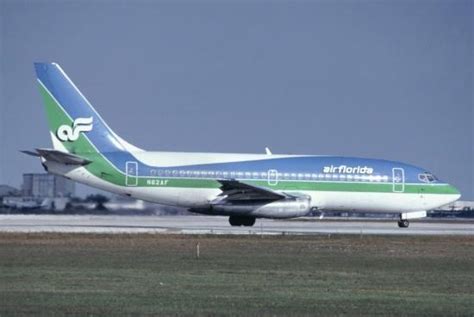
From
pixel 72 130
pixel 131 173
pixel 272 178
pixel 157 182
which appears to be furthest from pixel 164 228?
pixel 72 130

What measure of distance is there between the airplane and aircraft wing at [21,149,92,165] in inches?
1.8

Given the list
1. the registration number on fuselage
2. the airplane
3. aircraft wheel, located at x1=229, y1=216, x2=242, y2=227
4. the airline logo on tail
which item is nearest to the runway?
aircraft wheel, located at x1=229, y1=216, x2=242, y2=227

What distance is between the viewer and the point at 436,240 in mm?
44281

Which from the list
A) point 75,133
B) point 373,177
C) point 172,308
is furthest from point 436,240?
point 172,308

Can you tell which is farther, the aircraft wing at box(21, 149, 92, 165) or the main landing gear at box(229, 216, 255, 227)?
the main landing gear at box(229, 216, 255, 227)

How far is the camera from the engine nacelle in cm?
5316

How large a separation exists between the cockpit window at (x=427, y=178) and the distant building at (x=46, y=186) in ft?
63.9

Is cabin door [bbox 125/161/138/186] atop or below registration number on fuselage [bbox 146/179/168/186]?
atop

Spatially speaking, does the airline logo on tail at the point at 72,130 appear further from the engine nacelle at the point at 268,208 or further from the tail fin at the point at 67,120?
the engine nacelle at the point at 268,208

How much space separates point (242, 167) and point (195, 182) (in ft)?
8.83

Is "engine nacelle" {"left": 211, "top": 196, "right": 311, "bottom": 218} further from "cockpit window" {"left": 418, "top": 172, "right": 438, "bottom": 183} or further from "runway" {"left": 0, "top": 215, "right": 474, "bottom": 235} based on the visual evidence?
"cockpit window" {"left": 418, "top": 172, "right": 438, "bottom": 183}

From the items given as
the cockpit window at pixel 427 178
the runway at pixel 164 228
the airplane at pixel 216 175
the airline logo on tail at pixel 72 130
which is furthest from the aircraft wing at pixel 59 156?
the cockpit window at pixel 427 178

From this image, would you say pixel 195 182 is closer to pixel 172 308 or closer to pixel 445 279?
pixel 445 279

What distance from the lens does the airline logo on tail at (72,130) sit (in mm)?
54062
